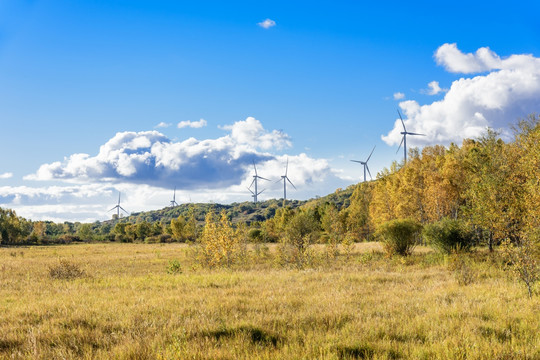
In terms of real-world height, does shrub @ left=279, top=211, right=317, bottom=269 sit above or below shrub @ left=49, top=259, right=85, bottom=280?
above

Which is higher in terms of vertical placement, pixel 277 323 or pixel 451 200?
pixel 451 200

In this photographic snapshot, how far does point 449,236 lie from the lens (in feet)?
93.2

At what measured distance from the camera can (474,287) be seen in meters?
13.2

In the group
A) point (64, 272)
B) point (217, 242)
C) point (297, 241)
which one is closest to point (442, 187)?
point (297, 241)

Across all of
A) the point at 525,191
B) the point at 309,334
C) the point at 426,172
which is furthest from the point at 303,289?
the point at 426,172

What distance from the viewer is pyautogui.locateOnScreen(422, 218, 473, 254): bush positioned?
2814 centimetres

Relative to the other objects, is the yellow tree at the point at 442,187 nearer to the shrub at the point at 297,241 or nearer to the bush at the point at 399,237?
the bush at the point at 399,237

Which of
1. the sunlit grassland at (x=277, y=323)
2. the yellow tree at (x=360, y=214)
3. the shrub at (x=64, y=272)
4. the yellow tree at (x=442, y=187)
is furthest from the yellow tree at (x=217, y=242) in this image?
the yellow tree at (x=360, y=214)

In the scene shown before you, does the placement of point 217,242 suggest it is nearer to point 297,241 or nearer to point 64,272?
point 297,241

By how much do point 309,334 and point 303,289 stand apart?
5.57 m

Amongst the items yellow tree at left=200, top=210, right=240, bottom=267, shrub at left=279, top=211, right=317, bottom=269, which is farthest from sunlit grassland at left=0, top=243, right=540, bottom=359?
yellow tree at left=200, top=210, right=240, bottom=267

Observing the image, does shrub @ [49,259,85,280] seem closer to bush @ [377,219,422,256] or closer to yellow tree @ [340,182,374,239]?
bush @ [377,219,422,256]

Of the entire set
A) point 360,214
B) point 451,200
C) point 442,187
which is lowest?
point 360,214

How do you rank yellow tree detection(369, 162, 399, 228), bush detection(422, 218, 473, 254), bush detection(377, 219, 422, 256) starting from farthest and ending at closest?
yellow tree detection(369, 162, 399, 228) < bush detection(377, 219, 422, 256) < bush detection(422, 218, 473, 254)
